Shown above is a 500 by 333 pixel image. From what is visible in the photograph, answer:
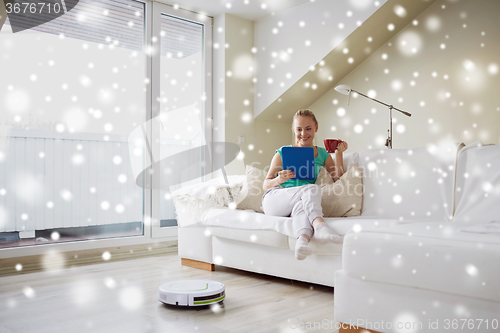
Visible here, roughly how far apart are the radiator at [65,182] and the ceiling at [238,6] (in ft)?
4.34

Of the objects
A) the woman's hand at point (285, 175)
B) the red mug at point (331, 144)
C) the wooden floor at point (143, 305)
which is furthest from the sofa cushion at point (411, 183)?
the wooden floor at point (143, 305)

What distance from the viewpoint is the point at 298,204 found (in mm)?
2076

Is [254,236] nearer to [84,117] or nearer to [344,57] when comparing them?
[84,117]

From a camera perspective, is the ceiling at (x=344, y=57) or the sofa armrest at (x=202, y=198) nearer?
the sofa armrest at (x=202, y=198)

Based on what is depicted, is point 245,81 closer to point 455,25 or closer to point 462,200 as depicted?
point 455,25

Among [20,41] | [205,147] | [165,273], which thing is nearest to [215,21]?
[205,147]

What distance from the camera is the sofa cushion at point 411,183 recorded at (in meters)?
2.07

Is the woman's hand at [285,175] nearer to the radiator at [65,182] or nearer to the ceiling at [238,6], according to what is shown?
the radiator at [65,182]

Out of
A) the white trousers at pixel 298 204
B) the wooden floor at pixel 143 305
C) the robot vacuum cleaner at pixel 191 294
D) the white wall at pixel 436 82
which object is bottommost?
the wooden floor at pixel 143 305

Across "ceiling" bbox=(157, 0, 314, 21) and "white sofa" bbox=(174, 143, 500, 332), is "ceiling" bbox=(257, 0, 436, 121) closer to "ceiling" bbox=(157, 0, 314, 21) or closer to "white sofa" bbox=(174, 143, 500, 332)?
"ceiling" bbox=(157, 0, 314, 21)

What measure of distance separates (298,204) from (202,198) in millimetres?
790

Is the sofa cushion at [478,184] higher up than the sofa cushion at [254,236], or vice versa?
the sofa cushion at [478,184]

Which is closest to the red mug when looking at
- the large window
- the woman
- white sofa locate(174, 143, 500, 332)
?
the woman

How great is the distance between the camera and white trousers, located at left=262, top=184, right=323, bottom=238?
1960mm
